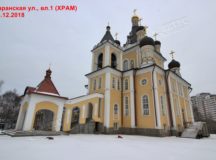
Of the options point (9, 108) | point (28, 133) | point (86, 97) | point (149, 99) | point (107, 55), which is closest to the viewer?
point (28, 133)

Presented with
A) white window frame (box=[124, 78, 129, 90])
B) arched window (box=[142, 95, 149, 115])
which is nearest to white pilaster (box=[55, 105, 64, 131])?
white window frame (box=[124, 78, 129, 90])

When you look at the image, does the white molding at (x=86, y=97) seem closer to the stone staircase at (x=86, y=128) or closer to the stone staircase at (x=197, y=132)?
the stone staircase at (x=86, y=128)

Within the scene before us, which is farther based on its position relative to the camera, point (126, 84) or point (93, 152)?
point (126, 84)

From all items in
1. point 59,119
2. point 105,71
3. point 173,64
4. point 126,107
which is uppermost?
point 173,64

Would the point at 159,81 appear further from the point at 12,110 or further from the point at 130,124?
the point at 12,110

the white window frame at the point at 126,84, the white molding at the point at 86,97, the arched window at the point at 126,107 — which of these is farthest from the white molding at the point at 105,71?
the arched window at the point at 126,107

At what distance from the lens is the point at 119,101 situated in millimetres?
18844

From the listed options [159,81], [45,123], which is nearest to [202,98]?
[159,81]

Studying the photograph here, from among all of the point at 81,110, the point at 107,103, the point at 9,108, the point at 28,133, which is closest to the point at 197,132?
the point at 107,103

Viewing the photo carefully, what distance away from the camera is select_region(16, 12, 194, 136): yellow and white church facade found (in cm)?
1452

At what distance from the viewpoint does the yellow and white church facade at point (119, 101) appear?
1452 centimetres

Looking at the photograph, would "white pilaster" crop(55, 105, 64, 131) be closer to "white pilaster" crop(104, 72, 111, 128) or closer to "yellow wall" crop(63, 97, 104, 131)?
"yellow wall" crop(63, 97, 104, 131)

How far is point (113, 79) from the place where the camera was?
1919 centimetres

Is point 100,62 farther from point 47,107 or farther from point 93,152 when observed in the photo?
point 93,152
